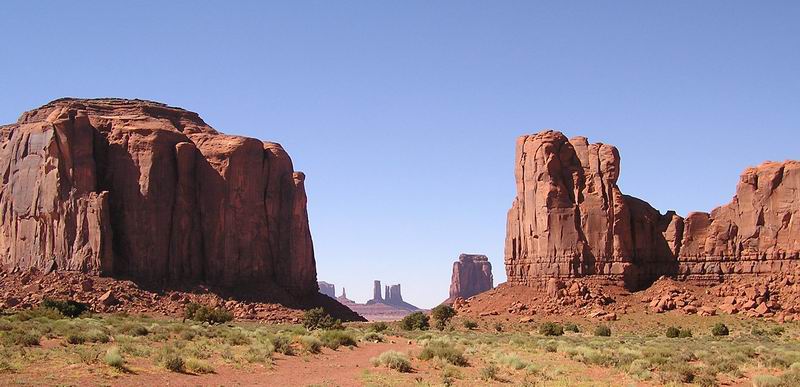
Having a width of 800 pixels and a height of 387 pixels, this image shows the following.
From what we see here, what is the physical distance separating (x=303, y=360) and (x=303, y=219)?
56389mm

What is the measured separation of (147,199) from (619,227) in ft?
129

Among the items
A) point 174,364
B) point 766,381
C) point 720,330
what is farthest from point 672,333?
point 174,364

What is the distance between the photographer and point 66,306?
2484 inches

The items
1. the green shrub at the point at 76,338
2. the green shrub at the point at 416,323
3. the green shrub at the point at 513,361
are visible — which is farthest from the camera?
the green shrub at the point at 416,323

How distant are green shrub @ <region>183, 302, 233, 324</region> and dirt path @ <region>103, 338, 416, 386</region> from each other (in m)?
29.7

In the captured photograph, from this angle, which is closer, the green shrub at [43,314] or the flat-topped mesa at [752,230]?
the green shrub at [43,314]

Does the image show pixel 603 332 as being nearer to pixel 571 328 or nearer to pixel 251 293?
pixel 571 328

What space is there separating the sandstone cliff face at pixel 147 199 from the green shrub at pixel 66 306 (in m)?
9.63

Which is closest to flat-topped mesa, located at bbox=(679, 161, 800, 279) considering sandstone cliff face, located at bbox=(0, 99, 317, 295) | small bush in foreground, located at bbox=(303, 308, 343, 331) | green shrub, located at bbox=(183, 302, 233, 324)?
small bush in foreground, located at bbox=(303, 308, 343, 331)

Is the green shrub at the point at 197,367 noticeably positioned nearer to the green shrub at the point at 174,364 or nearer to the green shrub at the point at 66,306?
the green shrub at the point at 174,364

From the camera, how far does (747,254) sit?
70.6 meters

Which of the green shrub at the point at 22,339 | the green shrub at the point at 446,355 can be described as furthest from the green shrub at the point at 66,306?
the green shrub at the point at 446,355

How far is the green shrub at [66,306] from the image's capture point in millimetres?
62531

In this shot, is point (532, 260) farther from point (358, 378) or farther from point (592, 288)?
point (358, 378)
